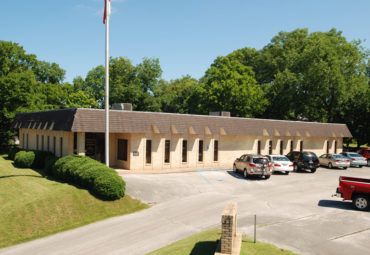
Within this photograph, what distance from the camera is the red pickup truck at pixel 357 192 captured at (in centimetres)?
1578

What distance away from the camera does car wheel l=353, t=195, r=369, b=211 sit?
51.9 ft

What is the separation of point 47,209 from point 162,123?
12358mm

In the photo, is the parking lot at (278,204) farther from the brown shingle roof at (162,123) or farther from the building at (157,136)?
the brown shingle roof at (162,123)

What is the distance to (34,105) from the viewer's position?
4284 centimetres

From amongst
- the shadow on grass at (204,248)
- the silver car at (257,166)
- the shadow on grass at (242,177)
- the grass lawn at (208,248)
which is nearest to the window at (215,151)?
the shadow on grass at (242,177)

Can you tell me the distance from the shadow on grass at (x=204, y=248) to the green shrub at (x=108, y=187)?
7986 mm

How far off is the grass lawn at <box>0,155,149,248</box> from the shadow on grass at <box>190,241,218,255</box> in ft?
23.6

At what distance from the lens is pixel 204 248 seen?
34.1 feet

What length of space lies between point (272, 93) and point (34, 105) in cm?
3800

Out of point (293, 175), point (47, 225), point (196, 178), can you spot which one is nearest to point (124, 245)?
point (47, 225)

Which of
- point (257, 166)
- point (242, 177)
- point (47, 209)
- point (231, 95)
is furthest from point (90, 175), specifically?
point (231, 95)

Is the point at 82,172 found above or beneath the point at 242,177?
above

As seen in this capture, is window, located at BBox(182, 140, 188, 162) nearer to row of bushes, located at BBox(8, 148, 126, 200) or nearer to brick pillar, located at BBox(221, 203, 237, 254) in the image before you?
row of bushes, located at BBox(8, 148, 126, 200)

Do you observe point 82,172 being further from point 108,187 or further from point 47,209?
point 47,209
